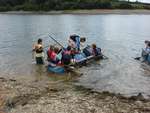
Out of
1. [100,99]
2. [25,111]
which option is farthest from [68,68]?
[25,111]

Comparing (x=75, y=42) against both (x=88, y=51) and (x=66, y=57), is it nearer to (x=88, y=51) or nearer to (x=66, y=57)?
(x=88, y=51)

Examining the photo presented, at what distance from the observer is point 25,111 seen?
13.2 m

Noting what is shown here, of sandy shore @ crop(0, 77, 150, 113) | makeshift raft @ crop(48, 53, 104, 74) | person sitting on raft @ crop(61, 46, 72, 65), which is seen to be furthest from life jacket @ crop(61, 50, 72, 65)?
sandy shore @ crop(0, 77, 150, 113)

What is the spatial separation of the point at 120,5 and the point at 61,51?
315 feet

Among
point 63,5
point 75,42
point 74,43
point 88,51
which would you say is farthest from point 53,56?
point 63,5

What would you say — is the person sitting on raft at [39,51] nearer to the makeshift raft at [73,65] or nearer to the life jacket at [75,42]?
the makeshift raft at [73,65]

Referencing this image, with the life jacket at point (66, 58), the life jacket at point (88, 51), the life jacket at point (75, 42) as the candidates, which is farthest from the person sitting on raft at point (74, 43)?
the life jacket at point (66, 58)

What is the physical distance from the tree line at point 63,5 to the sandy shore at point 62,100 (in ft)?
322

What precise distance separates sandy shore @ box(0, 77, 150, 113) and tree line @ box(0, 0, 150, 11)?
98201 millimetres

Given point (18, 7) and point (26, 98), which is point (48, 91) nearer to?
point (26, 98)

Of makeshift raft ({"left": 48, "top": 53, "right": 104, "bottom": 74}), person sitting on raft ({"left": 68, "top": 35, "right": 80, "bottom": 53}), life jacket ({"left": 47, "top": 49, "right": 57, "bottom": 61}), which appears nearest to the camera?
makeshift raft ({"left": 48, "top": 53, "right": 104, "bottom": 74})

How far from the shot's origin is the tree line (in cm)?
11388

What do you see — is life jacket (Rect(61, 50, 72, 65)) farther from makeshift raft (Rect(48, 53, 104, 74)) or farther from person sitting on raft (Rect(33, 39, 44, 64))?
person sitting on raft (Rect(33, 39, 44, 64))

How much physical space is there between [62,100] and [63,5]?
103315 millimetres
